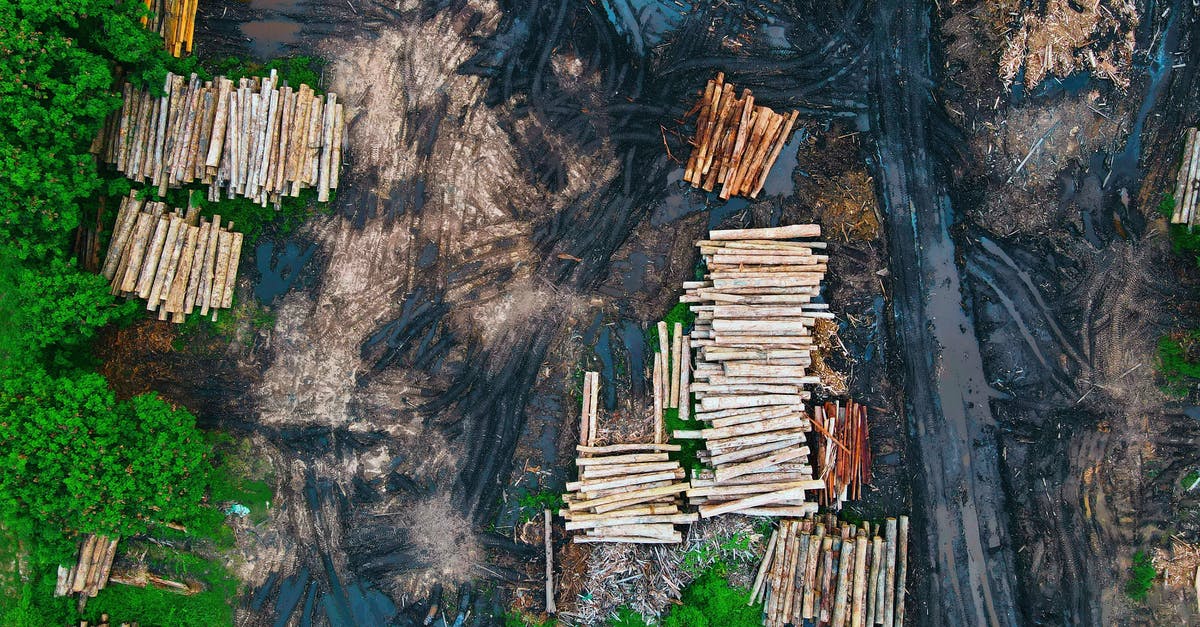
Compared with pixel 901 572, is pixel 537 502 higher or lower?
higher

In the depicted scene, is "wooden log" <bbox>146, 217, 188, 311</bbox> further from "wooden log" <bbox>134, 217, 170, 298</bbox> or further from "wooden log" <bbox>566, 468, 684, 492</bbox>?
"wooden log" <bbox>566, 468, 684, 492</bbox>

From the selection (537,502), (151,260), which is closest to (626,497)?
(537,502)

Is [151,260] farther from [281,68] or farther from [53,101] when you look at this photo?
[281,68]

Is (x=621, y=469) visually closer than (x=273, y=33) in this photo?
Yes

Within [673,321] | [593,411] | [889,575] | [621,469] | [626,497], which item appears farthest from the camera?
[673,321]

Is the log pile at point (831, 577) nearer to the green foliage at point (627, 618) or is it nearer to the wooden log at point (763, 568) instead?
the wooden log at point (763, 568)

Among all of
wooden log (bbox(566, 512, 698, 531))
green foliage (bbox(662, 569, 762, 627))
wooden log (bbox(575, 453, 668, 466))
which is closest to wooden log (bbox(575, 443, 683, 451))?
wooden log (bbox(575, 453, 668, 466))
